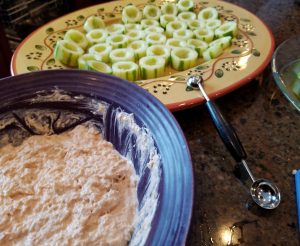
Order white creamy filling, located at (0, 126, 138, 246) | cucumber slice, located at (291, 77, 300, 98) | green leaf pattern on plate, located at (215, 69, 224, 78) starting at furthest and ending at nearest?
green leaf pattern on plate, located at (215, 69, 224, 78) → cucumber slice, located at (291, 77, 300, 98) → white creamy filling, located at (0, 126, 138, 246)

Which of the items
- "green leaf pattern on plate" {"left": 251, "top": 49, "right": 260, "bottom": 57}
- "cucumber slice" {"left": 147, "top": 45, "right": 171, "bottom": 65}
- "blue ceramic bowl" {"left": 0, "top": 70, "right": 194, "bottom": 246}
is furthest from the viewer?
"cucumber slice" {"left": 147, "top": 45, "right": 171, "bottom": 65}

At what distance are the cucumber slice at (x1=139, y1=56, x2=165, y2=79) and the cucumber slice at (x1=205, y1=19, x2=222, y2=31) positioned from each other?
0.48 m

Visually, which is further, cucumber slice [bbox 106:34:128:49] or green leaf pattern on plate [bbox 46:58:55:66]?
cucumber slice [bbox 106:34:128:49]

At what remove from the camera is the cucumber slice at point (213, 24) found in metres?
1.42

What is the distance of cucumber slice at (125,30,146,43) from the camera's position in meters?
1.37

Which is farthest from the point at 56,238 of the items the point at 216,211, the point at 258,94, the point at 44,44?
the point at 44,44

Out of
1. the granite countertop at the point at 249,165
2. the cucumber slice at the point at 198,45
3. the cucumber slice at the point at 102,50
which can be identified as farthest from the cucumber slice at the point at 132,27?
the granite countertop at the point at 249,165

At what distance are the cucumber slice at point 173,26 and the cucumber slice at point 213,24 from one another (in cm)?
14

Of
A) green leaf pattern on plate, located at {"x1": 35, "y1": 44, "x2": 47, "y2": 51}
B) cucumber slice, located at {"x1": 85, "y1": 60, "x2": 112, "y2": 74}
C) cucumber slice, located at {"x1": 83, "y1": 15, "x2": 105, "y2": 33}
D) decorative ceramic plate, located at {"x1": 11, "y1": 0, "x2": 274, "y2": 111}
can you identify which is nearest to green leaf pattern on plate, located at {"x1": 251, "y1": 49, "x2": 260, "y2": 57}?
decorative ceramic plate, located at {"x1": 11, "y1": 0, "x2": 274, "y2": 111}

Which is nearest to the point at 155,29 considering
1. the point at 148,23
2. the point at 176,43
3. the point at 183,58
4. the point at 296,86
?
the point at 148,23

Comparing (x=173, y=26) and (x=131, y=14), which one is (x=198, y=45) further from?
(x=131, y=14)

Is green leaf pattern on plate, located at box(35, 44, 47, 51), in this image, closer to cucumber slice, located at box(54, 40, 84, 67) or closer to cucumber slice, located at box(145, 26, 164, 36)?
cucumber slice, located at box(54, 40, 84, 67)

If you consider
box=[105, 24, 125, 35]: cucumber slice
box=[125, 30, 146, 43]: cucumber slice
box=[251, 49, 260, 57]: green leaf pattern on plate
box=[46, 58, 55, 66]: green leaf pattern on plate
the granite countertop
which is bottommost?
the granite countertop

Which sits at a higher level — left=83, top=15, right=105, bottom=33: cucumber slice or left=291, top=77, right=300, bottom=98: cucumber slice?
left=83, top=15, right=105, bottom=33: cucumber slice
